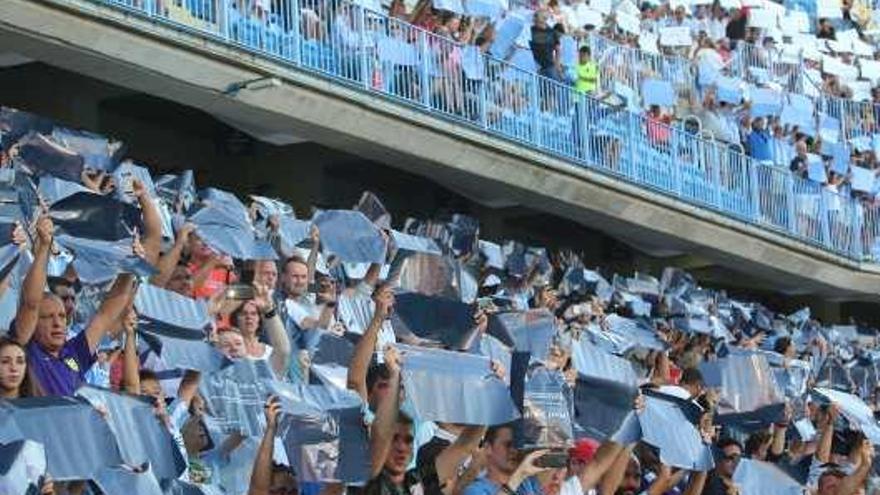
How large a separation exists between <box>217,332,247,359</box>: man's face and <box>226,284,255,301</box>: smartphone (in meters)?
0.52

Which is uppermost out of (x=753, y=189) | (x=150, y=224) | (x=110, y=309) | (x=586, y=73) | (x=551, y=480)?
(x=110, y=309)

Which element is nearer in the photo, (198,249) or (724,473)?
(198,249)

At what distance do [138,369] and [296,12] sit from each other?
26.7 ft

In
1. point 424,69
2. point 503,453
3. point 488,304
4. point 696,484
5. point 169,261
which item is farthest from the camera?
point 424,69

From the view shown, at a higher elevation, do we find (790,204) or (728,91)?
(728,91)

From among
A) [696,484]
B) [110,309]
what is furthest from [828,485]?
[110,309]

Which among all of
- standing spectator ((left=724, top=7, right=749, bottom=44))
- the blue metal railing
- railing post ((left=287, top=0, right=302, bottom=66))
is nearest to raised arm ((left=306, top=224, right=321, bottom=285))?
the blue metal railing

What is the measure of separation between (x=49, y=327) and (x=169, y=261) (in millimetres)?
2652

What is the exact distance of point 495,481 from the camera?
1006 cm

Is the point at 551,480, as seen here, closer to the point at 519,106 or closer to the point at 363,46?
the point at 363,46

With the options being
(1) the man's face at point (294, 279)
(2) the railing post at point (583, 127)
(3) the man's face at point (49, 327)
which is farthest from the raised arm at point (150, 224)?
(2) the railing post at point (583, 127)

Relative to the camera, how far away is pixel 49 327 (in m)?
9.38

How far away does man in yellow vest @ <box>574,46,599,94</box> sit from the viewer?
72.6 feet

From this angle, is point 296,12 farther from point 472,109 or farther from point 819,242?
point 819,242
